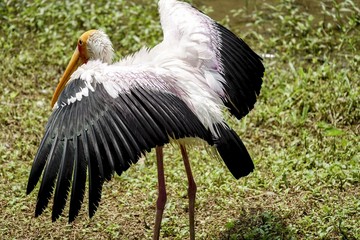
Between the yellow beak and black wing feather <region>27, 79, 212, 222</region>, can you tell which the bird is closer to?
black wing feather <region>27, 79, 212, 222</region>

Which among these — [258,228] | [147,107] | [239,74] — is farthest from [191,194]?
[147,107]

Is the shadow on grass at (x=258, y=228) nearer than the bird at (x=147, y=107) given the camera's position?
No

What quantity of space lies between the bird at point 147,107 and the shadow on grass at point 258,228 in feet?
0.99

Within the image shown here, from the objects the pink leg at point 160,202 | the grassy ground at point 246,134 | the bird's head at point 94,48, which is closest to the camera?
the pink leg at point 160,202

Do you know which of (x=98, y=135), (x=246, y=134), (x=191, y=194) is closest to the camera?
(x=98, y=135)

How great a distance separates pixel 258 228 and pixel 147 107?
1282 millimetres

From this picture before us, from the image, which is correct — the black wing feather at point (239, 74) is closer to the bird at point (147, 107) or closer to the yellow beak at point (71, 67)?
the bird at point (147, 107)

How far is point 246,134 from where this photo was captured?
6.83 meters

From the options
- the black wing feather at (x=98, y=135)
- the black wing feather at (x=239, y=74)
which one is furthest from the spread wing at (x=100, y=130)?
the black wing feather at (x=239, y=74)

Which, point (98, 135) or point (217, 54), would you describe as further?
point (217, 54)

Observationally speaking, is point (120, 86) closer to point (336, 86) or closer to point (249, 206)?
point (249, 206)

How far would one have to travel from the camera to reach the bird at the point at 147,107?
4.45 metres

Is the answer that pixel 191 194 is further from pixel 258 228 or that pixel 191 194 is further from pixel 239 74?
pixel 239 74

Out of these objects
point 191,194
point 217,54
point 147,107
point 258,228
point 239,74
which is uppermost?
point 147,107
